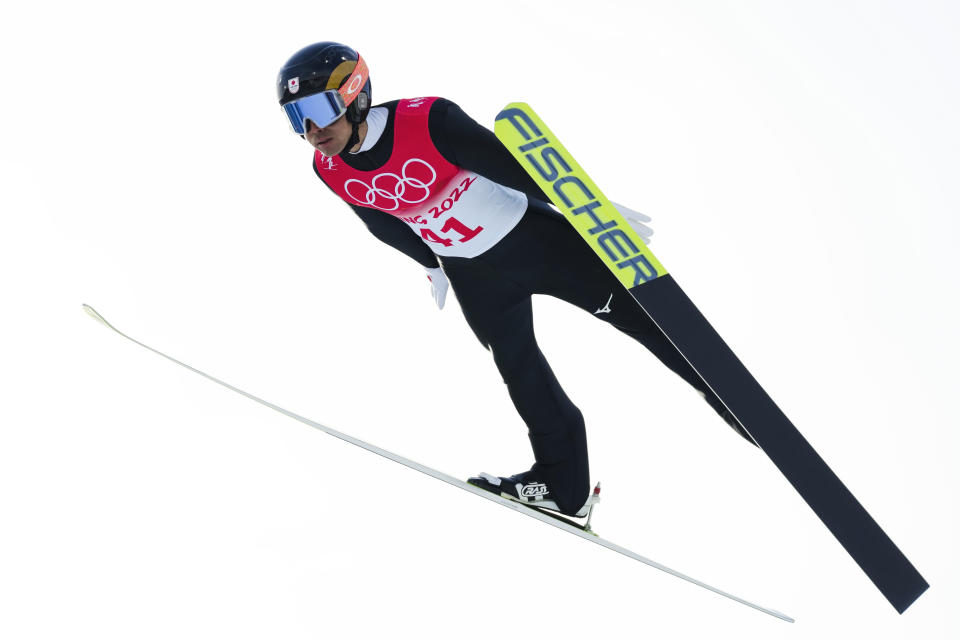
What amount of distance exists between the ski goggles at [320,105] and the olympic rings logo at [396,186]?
233mm

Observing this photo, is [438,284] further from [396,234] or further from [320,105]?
[320,105]

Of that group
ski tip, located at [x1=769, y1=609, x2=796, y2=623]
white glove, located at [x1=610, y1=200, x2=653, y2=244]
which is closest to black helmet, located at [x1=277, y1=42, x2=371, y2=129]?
white glove, located at [x1=610, y1=200, x2=653, y2=244]

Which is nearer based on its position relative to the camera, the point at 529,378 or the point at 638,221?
the point at 638,221

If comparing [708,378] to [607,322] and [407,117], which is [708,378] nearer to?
[607,322]

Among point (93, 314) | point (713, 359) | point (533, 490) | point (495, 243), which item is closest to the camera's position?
point (713, 359)

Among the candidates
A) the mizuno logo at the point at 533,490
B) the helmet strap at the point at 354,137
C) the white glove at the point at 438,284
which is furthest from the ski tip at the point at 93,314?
the mizuno logo at the point at 533,490

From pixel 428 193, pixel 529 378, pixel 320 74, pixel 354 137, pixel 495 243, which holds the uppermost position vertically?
pixel 320 74

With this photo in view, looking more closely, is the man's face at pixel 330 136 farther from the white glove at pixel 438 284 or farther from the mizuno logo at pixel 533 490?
the mizuno logo at pixel 533 490

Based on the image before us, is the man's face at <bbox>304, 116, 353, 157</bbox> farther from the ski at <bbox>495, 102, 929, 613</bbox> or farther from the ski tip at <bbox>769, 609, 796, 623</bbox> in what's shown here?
the ski tip at <bbox>769, 609, 796, 623</bbox>

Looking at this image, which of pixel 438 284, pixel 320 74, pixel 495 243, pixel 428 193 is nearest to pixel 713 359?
pixel 495 243

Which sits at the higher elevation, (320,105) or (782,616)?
(320,105)

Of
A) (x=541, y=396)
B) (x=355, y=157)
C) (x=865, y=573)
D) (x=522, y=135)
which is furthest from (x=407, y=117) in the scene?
(x=865, y=573)

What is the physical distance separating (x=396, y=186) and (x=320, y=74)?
0.39m

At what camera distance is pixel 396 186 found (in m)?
2.93
